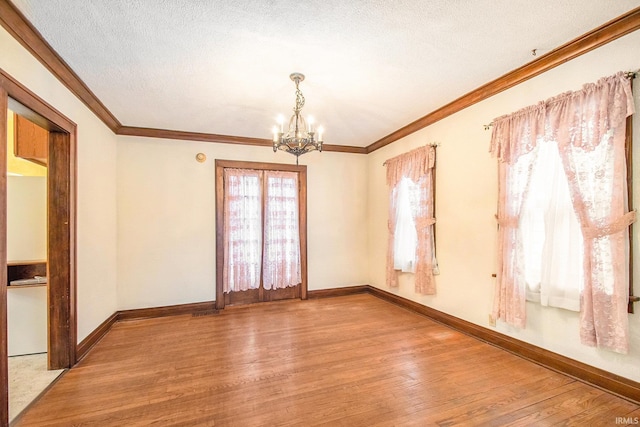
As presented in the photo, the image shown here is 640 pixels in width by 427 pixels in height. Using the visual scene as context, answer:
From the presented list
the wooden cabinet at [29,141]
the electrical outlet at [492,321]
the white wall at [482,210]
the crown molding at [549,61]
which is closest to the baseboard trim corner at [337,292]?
the white wall at [482,210]

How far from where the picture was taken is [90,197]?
302 cm

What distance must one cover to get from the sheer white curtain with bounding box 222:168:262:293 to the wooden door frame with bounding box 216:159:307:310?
0.06 metres

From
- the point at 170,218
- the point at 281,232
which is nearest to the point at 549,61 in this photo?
the point at 281,232

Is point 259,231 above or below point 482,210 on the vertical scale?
below

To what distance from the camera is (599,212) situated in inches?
80.7

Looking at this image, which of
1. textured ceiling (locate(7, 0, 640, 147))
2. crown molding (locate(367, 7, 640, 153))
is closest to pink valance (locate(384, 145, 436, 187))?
crown molding (locate(367, 7, 640, 153))

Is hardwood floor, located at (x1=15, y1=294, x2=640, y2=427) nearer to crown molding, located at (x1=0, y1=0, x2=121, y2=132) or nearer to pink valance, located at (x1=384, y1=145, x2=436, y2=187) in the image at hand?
pink valance, located at (x1=384, y1=145, x2=436, y2=187)

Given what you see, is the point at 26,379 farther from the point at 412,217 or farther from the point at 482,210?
the point at 482,210

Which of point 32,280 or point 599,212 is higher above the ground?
point 599,212

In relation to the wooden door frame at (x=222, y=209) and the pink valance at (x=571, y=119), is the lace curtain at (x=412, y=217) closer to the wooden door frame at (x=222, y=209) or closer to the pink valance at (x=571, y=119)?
the pink valance at (x=571, y=119)

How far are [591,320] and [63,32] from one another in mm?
4479

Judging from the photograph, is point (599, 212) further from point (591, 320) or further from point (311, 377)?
point (311, 377)

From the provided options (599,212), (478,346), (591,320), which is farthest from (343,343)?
(599,212)

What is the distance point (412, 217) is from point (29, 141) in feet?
14.8
